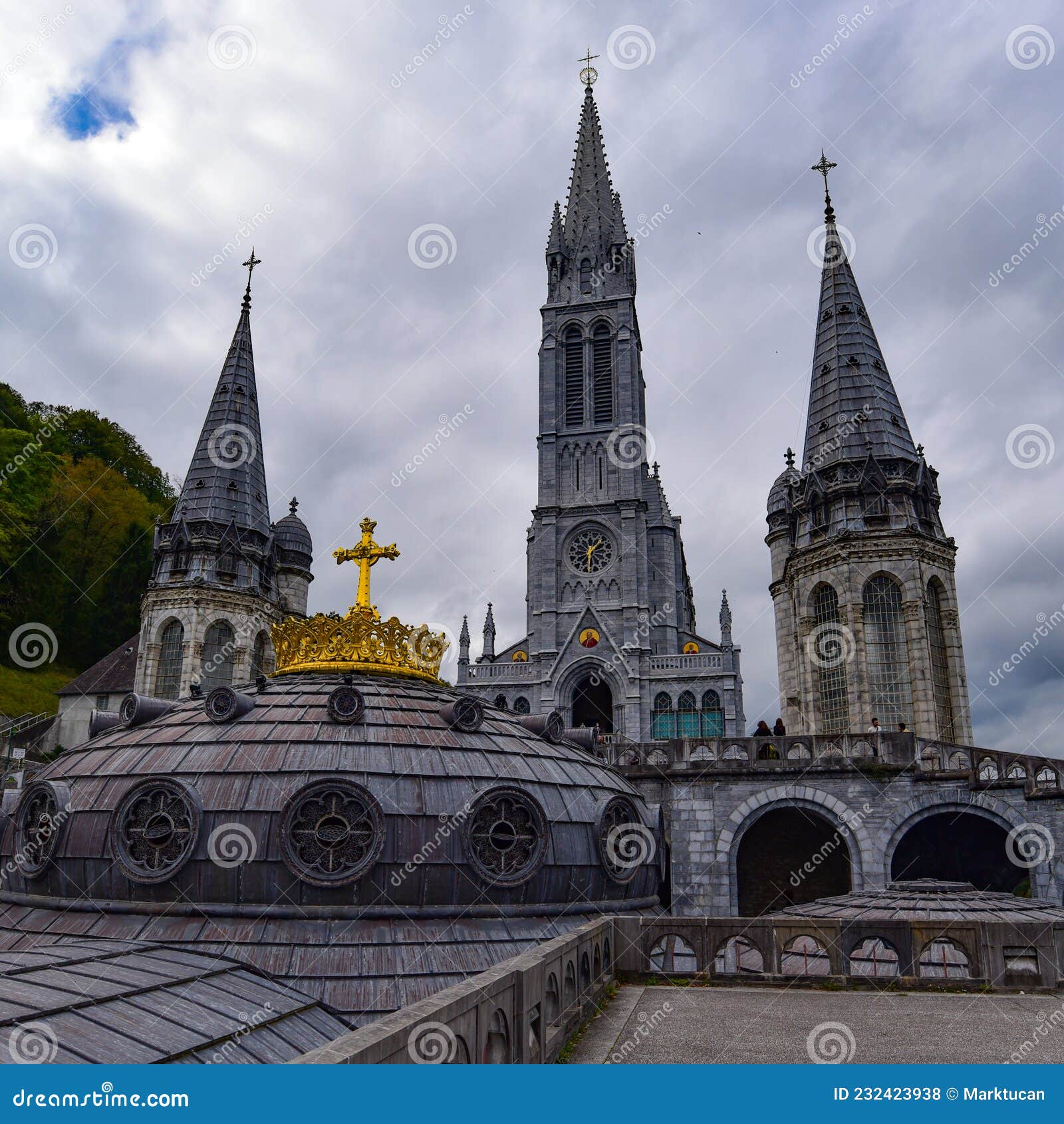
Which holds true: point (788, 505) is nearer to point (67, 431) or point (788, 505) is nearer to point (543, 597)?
point (543, 597)

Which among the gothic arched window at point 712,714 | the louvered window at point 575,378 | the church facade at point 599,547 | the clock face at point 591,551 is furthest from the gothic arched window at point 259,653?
the louvered window at point 575,378

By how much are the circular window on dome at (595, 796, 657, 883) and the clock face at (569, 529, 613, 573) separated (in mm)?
50401

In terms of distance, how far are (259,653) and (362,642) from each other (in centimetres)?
3642

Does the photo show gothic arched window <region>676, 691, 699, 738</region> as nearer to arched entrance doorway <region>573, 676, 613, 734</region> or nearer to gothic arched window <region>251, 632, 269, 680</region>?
arched entrance doorway <region>573, 676, 613, 734</region>

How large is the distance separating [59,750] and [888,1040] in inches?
1911

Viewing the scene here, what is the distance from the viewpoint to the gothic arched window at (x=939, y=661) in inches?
1323

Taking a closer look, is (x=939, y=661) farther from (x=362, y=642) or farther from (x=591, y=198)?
(x=591, y=198)

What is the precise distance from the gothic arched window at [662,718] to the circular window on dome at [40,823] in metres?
47.9

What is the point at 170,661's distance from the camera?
4666cm

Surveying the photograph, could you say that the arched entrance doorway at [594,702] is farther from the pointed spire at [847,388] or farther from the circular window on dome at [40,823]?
the circular window on dome at [40,823]

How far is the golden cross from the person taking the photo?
16.0 m

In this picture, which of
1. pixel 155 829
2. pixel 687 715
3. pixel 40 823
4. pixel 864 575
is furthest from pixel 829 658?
pixel 40 823

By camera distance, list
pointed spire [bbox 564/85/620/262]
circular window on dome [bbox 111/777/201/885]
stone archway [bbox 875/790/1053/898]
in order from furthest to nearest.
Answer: pointed spire [bbox 564/85/620/262], stone archway [bbox 875/790/1053/898], circular window on dome [bbox 111/777/201/885]

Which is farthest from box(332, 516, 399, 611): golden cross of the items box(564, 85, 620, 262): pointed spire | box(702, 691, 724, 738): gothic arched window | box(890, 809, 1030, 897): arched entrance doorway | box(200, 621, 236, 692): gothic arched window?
box(564, 85, 620, 262): pointed spire
